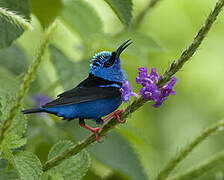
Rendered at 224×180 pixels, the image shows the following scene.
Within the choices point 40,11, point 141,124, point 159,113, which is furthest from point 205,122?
point 40,11

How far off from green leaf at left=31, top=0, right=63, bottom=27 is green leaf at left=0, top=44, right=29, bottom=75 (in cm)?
30

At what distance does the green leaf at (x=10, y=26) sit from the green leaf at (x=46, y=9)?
43cm

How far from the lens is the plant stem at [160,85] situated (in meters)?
1.14

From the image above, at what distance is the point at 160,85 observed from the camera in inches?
48.7

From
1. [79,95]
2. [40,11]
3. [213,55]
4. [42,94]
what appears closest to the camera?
[79,95]

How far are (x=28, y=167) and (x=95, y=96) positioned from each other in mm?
499

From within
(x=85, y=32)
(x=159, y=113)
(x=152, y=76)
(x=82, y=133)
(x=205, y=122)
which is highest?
(x=152, y=76)

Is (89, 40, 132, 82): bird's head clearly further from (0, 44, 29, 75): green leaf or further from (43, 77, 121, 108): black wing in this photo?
(0, 44, 29, 75): green leaf

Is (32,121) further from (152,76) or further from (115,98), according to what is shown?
(152,76)

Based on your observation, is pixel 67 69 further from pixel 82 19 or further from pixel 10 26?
pixel 10 26

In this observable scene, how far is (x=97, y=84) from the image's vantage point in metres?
1.75

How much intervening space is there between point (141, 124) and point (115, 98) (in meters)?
2.30

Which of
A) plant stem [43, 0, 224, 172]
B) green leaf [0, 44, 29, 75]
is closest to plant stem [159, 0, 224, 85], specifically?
plant stem [43, 0, 224, 172]

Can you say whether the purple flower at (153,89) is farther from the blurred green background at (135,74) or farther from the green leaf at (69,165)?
the blurred green background at (135,74)
